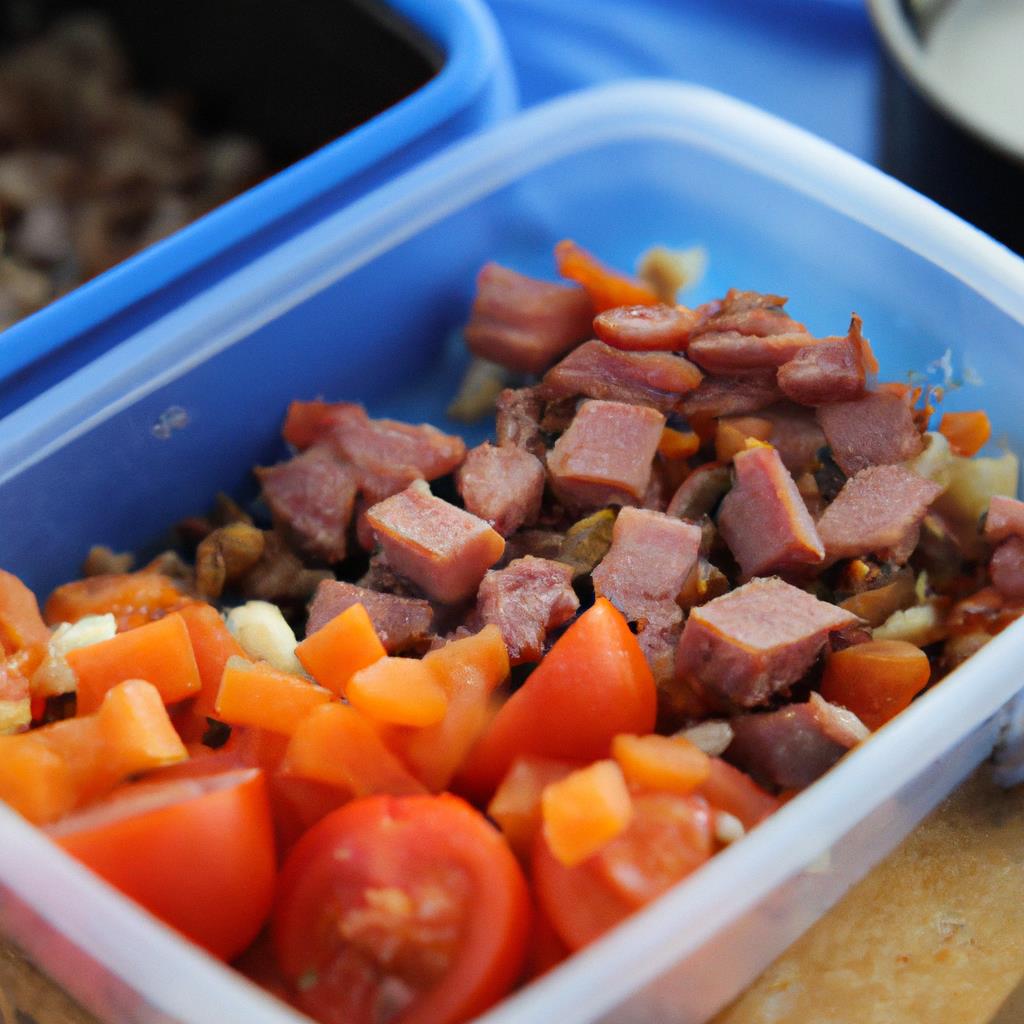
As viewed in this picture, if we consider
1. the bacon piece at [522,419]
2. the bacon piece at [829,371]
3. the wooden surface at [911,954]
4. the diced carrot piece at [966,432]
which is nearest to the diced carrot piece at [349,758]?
the wooden surface at [911,954]

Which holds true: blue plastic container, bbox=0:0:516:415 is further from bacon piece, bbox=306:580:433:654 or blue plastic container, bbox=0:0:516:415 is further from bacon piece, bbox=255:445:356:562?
bacon piece, bbox=306:580:433:654

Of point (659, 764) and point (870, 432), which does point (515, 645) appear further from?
point (870, 432)

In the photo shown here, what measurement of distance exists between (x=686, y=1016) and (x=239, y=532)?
0.54 m

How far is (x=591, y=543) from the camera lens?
101 cm

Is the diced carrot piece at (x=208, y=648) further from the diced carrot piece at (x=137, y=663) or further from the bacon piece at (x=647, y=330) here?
the bacon piece at (x=647, y=330)

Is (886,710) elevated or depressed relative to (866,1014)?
elevated

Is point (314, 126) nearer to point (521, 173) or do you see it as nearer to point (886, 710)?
point (521, 173)

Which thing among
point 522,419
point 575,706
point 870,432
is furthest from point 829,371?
point 575,706

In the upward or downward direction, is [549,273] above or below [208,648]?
above

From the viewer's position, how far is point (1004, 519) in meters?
0.99

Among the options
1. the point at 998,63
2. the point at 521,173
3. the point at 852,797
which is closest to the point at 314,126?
the point at 521,173

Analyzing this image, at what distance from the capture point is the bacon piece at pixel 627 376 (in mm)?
1062

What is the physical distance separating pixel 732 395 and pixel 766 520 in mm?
145

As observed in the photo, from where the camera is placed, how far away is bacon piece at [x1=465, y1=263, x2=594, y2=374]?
1201 mm
